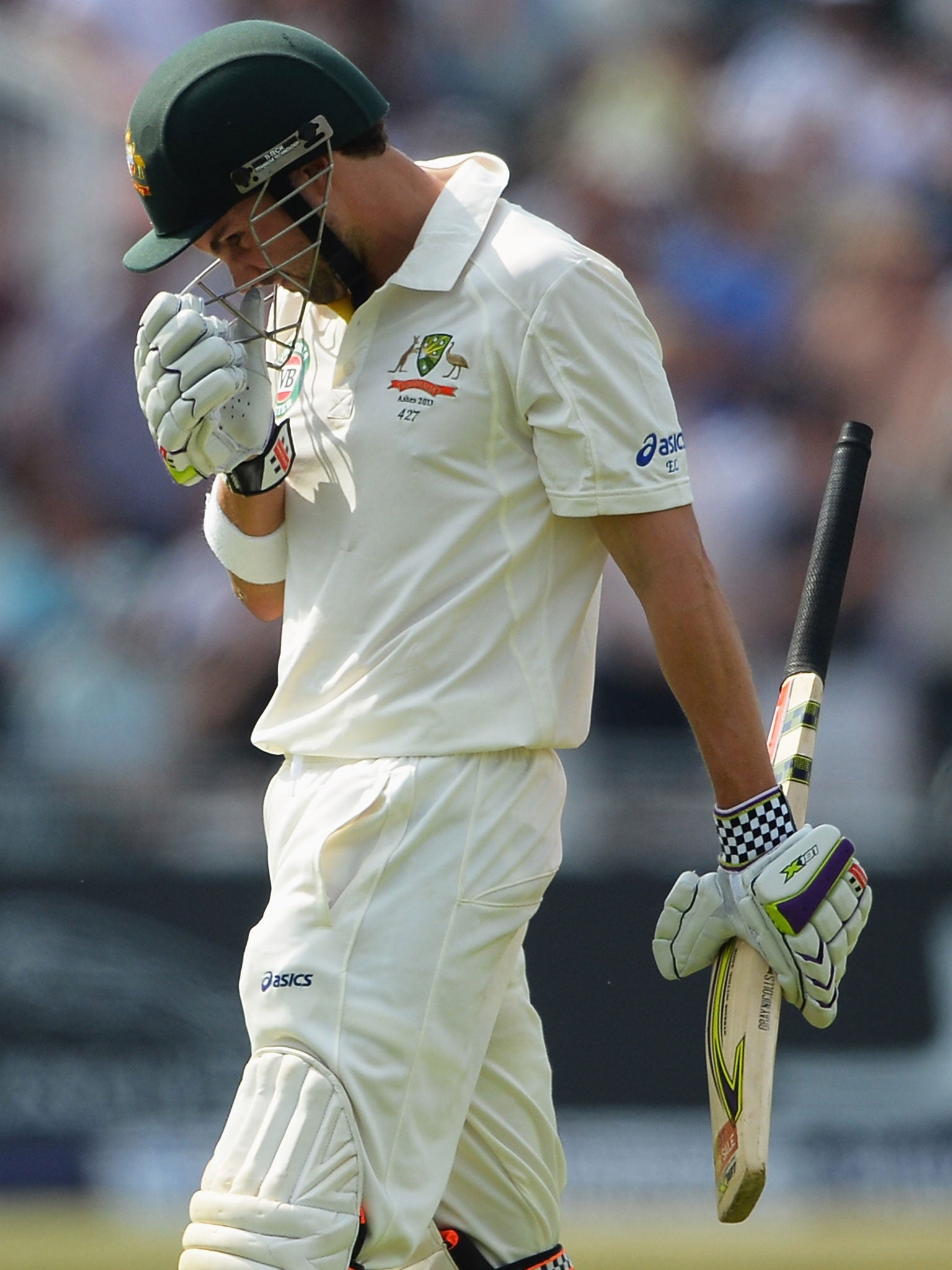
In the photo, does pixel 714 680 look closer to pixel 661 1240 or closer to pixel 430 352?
pixel 430 352

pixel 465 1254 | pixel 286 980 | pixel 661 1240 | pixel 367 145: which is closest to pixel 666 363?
pixel 661 1240

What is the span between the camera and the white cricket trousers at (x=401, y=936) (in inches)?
79.0

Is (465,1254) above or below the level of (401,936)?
below

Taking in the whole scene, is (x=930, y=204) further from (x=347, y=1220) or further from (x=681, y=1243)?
(x=347, y=1220)

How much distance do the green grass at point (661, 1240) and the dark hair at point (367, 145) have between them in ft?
8.74

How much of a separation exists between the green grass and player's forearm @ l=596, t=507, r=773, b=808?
7.49 ft

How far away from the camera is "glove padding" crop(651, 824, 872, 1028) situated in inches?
84.0

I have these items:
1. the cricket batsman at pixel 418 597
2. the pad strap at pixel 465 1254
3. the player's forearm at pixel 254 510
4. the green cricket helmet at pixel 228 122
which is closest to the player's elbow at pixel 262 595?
the player's forearm at pixel 254 510

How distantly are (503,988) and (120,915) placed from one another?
2970mm

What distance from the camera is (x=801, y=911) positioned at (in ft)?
6.98

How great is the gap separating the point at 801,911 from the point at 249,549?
2.67 ft

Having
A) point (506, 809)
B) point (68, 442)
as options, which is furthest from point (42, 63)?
point (506, 809)

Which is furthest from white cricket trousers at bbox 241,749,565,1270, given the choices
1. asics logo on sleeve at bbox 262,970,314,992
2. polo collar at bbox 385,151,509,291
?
polo collar at bbox 385,151,509,291

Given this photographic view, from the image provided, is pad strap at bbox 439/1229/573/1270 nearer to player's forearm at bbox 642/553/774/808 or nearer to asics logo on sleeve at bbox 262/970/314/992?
asics logo on sleeve at bbox 262/970/314/992
